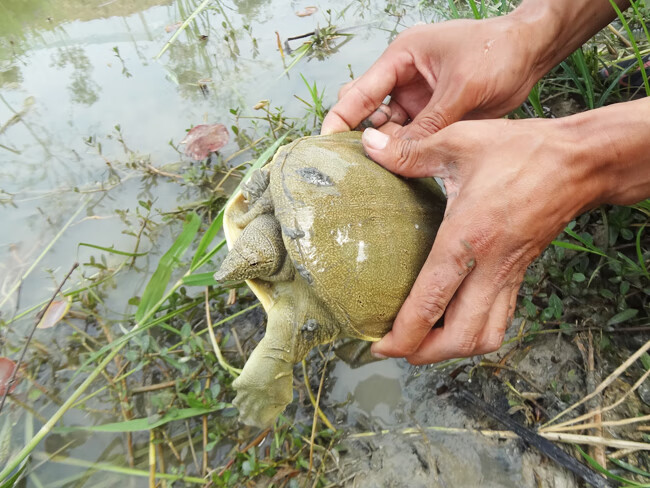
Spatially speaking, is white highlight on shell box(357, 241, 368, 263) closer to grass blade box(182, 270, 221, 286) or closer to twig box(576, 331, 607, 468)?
grass blade box(182, 270, 221, 286)

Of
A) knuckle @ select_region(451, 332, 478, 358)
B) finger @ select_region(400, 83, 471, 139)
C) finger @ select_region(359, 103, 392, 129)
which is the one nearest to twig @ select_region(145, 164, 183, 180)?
finger @ select_region(359, 103, 392, 129)

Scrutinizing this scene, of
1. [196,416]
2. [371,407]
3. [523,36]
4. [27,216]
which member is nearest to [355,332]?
[371,407]

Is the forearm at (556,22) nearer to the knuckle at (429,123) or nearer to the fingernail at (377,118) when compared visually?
the knuckle at (429,123)

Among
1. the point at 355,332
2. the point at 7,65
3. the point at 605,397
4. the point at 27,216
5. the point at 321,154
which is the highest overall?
the point at 7,65

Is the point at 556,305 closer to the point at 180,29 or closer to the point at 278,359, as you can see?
the point at 278,359

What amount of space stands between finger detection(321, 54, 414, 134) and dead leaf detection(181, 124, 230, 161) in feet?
2.51

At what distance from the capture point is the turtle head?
1243mm

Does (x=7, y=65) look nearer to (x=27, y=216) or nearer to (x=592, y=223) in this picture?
(x=27, y=216)

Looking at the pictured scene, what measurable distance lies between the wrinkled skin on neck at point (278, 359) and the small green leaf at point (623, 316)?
3.02ft

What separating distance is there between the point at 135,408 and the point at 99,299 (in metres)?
0.50

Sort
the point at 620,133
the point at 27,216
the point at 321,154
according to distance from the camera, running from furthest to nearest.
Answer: the point at 27,216 → the point at 321,154 → the point at 620,133

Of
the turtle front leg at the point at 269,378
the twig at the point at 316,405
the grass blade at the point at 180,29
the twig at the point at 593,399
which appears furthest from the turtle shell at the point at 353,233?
the grass blade at the point at 180,29

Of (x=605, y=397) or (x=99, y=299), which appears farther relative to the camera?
(x=99, y=299)

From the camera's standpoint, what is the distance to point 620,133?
38.1 inches
